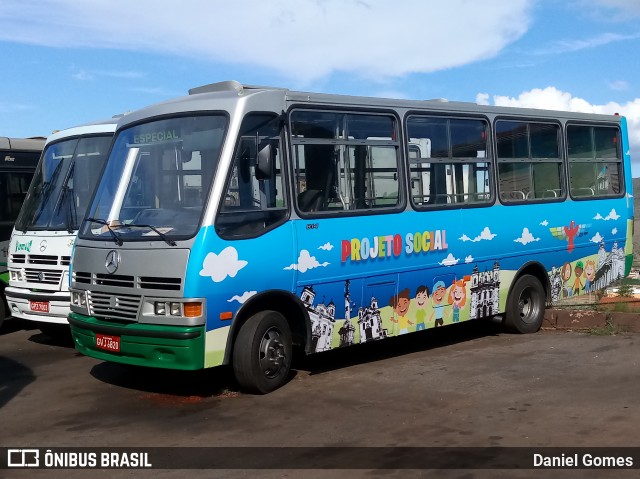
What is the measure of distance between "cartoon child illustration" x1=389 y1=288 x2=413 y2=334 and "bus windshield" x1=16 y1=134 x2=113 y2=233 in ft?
14.9

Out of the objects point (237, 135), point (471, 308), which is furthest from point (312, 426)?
point (471, 308)

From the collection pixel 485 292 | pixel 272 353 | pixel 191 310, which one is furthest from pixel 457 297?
pixel 191 310

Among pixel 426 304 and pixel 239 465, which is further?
pixel 426 304

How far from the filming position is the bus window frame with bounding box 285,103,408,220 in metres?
9.02

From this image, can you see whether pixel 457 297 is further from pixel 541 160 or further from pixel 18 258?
pixel 18 258

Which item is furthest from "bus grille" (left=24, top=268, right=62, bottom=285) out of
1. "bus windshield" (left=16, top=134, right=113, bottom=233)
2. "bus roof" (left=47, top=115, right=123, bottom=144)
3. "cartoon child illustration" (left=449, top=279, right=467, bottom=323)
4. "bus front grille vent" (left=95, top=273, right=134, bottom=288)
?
"cartoon child illustration" (left=449, top=279, right=467, bottom=323)

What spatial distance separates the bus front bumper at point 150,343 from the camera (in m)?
8.00

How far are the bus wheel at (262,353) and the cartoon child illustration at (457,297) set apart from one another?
111 inches

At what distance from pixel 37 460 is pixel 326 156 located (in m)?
4.45

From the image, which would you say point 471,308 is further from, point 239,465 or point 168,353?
point 239,465

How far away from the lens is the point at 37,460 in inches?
259

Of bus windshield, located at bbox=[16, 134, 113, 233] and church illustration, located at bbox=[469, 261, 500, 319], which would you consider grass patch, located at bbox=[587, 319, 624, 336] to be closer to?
church illustration, located at bbox=[469, 261, 500, 319]

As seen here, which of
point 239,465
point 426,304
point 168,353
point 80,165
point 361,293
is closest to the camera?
point 239,465

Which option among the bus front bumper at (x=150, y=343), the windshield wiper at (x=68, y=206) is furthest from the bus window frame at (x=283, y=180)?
the windshield wiper at (x=68, y=206)
